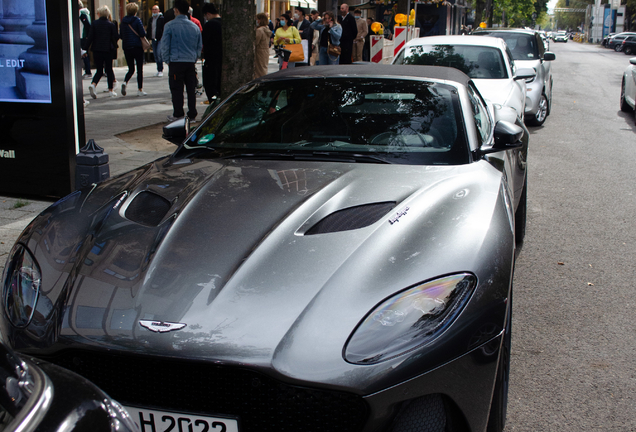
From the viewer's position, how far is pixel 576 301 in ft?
14.1

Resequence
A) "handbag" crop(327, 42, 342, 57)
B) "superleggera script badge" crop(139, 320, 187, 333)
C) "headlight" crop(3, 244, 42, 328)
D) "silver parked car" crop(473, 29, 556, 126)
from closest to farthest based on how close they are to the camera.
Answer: "superleggera script badge" crop(139, 320, 187, 333) → "headlight" crop(3, 244, 42, 328) → "silver parked car" crop(473, 29, 556, 126) → "handbag" crop(327, 42, 342, 57)

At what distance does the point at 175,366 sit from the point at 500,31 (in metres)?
13.3

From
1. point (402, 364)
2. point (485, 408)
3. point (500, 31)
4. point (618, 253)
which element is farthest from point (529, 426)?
point (500, 31)

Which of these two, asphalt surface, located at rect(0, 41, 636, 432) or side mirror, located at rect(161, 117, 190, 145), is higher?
side mirror, located at rect(161, 117, 190, 145)

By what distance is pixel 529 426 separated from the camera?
289 centimetres

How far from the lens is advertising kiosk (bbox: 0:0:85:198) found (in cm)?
590

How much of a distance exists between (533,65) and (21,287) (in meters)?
11.0

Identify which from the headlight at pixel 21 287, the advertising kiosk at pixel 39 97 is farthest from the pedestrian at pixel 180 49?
the headlight at pixel 21 287

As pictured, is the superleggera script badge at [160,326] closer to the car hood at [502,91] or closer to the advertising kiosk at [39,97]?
the advertising kiosk at [39,97]

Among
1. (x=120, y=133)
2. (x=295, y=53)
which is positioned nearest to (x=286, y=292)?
(x=120, y=133)

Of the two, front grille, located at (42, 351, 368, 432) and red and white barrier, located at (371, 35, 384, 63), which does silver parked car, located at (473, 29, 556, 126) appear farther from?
front grille, located at (42, 351, 368, 432)

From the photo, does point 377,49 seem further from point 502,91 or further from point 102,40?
point 502,91

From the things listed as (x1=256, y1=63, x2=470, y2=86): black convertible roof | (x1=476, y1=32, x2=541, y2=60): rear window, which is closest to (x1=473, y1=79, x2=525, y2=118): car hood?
(x1=476, y1=32, x2=541, y2=60): rear window

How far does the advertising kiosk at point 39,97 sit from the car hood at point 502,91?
201 inches
